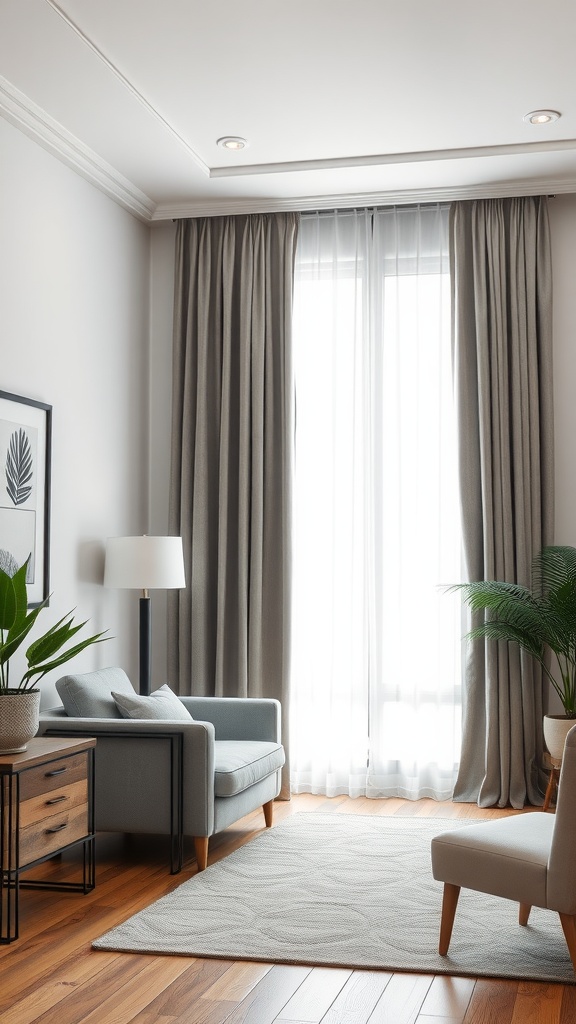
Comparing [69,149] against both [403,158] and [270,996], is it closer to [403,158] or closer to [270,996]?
[403,158]

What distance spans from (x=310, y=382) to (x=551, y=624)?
1.89 metres

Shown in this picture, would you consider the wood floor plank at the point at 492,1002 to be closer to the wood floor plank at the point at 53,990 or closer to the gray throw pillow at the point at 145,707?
the wood floor plank at the point at 53,990

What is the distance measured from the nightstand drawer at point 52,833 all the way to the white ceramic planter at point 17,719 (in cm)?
27

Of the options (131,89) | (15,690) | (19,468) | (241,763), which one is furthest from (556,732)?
(131,89)

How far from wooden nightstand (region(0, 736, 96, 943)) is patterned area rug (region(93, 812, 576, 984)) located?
1.17 feet

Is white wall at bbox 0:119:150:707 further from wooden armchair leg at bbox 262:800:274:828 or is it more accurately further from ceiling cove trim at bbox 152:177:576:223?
wooden armchair leg at bbox 262:800:274:828

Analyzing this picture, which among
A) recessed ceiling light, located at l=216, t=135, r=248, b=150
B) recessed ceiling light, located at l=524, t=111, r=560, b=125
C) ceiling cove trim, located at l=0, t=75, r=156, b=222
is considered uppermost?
recessed ceiling light, located at l=216, t=135, r=248, b=150

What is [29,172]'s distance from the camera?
4.68 m

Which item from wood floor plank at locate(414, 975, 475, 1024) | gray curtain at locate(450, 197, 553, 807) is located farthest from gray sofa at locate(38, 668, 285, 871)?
gray curtain at locate(450, 197, 553, 807)

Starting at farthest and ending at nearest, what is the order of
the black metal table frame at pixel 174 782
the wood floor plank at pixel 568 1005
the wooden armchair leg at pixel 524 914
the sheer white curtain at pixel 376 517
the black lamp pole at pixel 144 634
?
1. the sheer white curtain at pixel 376 517
2. the black lamp pole at pixel 144 634
3. the black metal table frame at pixel 174 782
4. the wooden armchair leg at pixel 524 914
5. the wood floor plank at pixel 568 1005

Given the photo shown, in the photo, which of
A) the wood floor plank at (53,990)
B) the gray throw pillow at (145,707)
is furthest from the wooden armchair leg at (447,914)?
the gray throw pillow at (145,707)

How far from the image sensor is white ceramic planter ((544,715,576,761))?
4972 millimetres

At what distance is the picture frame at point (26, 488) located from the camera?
442 centimetres

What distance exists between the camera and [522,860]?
3.02m
